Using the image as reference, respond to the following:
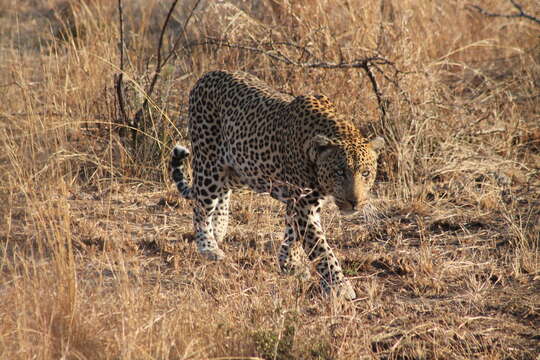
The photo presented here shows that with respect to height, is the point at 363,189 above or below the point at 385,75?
below

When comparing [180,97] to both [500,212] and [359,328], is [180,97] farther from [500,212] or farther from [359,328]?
[359,328]

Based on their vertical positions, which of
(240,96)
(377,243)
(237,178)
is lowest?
(377,243)

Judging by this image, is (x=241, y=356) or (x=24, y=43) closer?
(x=241, y=356)

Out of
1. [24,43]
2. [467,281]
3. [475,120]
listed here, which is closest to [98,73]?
[24,43]

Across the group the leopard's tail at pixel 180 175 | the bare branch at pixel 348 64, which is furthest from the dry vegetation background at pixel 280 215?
the leopard's tail at pixel 180 175

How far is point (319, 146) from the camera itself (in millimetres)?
5195

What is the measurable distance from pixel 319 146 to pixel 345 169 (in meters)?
0.25

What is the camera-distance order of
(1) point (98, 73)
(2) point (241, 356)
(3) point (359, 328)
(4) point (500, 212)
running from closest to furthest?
(2) point (241, 356), (3) point (359, 328), (4) point (500, 212), (1) point (98, 73)

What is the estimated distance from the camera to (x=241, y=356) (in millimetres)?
4238

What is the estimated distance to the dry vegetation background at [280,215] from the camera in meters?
4.39

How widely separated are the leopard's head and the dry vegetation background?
586 mm

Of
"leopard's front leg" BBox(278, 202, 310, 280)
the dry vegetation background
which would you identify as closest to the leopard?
"leopard's front leg" BBox(278, 202, 310, 280)

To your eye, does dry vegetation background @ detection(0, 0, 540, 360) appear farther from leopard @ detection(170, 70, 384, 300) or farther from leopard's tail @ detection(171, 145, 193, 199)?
leopard's tail @ detection(171, 145, 193, 199)

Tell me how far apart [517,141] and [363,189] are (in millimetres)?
3628
